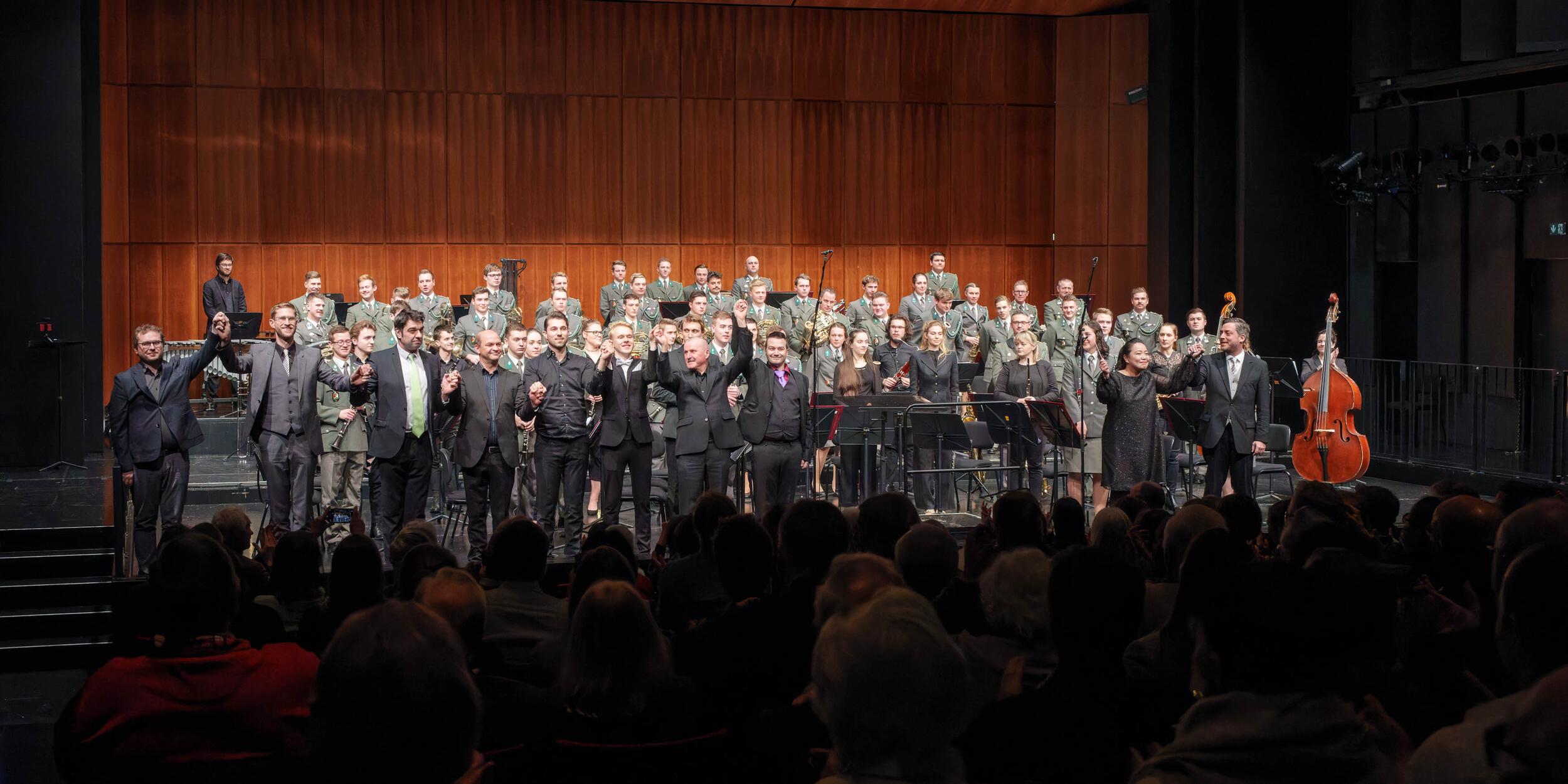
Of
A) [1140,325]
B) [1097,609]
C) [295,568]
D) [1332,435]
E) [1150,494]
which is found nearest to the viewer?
[1097,609]

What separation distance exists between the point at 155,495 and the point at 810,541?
18.8 ft

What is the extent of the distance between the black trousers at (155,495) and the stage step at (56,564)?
0.89 ft

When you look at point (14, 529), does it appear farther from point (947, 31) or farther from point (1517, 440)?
point (947, 31)

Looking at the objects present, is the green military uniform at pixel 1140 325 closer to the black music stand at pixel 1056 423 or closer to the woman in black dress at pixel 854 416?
the woman in black dress at pixel 854 416

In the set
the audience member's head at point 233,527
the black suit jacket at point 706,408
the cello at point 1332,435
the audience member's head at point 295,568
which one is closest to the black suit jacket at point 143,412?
the black suit jacket at point 706,408

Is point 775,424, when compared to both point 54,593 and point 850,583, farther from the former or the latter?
point 850,583

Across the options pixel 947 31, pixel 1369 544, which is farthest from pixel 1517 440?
pixel 947 31

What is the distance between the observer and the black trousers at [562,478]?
8516 mm

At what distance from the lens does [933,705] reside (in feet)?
5.87

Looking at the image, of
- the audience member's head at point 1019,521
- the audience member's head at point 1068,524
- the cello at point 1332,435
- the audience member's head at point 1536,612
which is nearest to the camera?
the audience member's head at point 1536,612

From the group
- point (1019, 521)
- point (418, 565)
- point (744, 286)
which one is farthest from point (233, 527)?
point (744, 286)

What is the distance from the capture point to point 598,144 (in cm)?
1670

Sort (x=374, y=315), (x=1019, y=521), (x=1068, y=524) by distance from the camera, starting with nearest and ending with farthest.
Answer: (x=1019, y=521)
(x=1068, y=524)
(x=374, y=315)

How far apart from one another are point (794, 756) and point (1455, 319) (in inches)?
486
